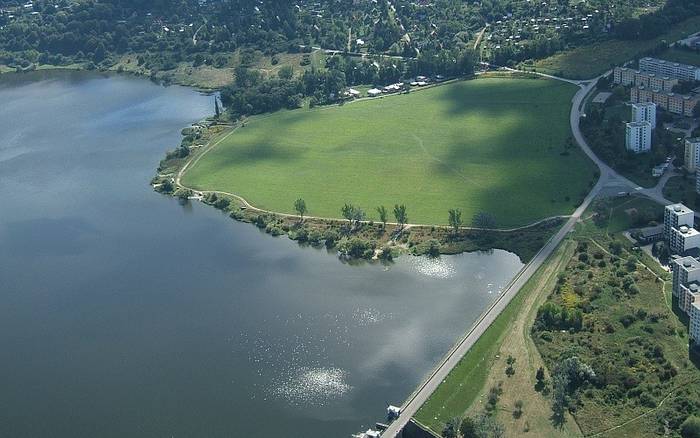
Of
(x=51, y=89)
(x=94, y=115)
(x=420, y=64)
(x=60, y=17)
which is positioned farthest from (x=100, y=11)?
(x=420, y=64)

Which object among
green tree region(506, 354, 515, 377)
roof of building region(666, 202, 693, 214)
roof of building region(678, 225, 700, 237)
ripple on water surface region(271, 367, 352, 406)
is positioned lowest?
ripple on water surface region(271, 367, 352, 406)

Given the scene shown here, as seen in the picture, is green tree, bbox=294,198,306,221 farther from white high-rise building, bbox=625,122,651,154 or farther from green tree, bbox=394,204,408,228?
white high-rise building, bbox=625,122,651,154

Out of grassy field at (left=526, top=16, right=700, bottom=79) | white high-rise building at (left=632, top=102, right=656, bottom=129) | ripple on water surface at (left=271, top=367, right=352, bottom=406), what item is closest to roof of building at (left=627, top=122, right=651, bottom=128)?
white high-rise building at (left=632, top=102, right=656, bottom=129)

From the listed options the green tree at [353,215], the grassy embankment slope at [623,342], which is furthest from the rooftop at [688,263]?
the green tree at [353,215]

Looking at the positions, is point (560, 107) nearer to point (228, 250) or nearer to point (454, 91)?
point (454, 91)

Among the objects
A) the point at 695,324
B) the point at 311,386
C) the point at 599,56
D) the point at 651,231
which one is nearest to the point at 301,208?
the point at 311,386

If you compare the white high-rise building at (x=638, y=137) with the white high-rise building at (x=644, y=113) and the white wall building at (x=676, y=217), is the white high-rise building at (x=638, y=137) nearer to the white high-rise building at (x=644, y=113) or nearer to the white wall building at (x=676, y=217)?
the white high-rise building at (x=644, y=113)
